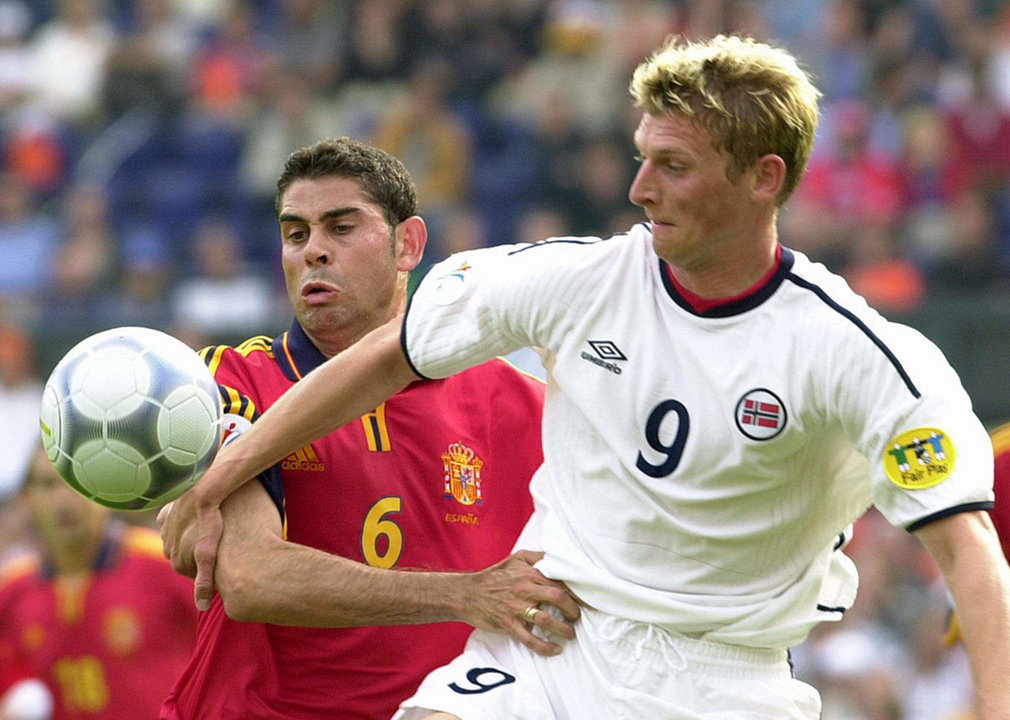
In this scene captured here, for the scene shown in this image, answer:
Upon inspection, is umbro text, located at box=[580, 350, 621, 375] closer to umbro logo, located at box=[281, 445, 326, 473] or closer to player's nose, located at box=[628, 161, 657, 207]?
player's nose, located at box=[628, 161, 657, 207]

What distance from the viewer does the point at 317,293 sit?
5043 mm

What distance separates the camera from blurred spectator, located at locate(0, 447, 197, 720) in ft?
25.7

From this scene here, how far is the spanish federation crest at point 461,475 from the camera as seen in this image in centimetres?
499

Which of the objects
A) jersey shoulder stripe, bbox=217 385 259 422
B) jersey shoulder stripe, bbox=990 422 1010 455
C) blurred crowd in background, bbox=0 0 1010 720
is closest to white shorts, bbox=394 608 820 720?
jersey shoulder stripe, bbox=217 385 259 422

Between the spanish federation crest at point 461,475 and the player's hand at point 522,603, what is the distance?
0.56 meters

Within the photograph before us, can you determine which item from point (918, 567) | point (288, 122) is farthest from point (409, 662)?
point (288, 122)

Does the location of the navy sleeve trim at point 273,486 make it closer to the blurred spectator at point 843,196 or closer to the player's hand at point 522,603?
the player's hand at point 522,603

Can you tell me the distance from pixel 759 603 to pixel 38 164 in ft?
39.0

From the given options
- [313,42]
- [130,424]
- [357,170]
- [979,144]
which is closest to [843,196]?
[979,144]

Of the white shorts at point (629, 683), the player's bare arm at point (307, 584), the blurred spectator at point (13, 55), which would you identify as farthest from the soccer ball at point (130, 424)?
the blurred spectator at point (13, 55)

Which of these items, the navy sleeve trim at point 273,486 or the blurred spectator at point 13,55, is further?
the blurred spectator at point 13,55

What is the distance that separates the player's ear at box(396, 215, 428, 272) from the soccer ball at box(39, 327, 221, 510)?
38.5 inches

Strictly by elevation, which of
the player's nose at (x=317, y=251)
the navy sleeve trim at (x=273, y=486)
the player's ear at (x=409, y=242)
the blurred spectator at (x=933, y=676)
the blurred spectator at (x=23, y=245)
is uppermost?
the blurred spectator at (x=23, y=245)

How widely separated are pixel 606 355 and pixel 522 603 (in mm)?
704
